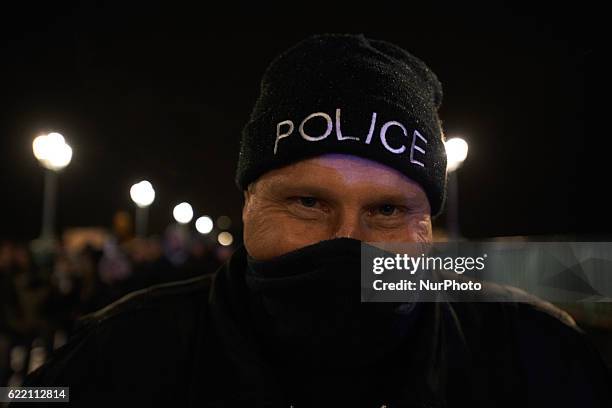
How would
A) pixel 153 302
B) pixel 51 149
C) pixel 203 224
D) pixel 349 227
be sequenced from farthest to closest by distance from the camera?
pixel 203 224 → pixel 51 149 → pixel 153 302 → pixel 349 227

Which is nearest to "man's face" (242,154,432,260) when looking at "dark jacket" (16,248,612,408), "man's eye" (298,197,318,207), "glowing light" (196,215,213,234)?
"man's eye" (298,197,318,207)

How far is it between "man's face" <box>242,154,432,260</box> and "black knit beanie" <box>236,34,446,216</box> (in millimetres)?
38

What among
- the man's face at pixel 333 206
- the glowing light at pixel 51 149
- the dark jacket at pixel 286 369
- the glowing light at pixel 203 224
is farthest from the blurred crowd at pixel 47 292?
the glowing light at pixel 203 224

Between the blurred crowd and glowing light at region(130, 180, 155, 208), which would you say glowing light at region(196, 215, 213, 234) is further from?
the blurred crowd

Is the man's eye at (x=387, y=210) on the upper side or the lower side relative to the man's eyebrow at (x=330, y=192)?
lower

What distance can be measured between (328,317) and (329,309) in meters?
0.02

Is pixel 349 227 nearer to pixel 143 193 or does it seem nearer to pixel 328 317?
pixel 328 317

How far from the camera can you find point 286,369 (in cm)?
149

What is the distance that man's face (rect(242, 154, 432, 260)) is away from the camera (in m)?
1.43

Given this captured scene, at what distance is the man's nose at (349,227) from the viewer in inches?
55.8

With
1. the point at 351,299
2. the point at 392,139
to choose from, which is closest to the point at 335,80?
the point at 392,139

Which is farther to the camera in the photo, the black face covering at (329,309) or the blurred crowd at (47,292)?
the blurred crowd at (47,292)

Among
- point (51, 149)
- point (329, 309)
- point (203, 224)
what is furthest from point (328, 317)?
point (203, 224)

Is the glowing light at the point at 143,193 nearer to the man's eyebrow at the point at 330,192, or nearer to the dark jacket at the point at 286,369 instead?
the dark jacket at the point at 286,369
